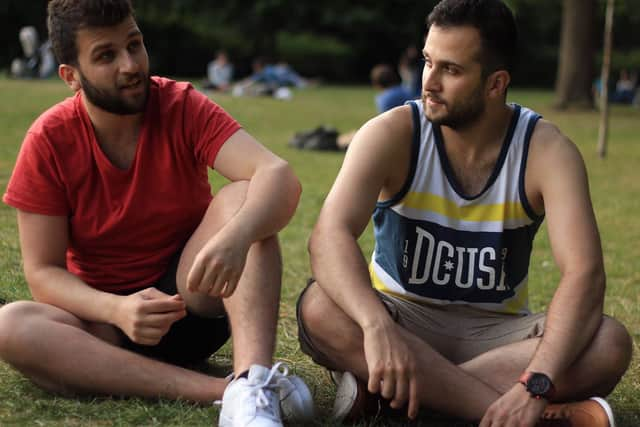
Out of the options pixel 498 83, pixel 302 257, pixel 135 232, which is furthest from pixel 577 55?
pixel 135 232

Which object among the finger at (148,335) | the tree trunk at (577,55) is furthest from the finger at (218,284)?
the tree trunk at (577,55)

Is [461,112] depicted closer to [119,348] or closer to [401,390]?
[401,390]

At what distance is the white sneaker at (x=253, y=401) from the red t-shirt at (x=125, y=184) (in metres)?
0.75

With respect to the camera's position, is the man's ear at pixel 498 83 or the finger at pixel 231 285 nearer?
the finger at pixel 231 285

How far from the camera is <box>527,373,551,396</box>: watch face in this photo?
3.22 m

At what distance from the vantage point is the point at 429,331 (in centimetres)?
376

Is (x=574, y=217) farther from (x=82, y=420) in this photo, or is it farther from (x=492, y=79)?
(x=82, y=420)

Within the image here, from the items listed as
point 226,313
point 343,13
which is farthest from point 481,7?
point 343,13

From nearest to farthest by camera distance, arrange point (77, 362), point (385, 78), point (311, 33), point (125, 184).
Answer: point (77, 362) < point (125, 184) < point (385, 78) < point (311, 33)

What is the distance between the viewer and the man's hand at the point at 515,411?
10.5 feet

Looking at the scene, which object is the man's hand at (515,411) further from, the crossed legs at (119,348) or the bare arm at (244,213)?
the bare arm at (244,213)

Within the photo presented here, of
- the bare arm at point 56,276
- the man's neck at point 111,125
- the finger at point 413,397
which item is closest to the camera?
the finger at point 413,397

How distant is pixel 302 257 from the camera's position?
6859 millimetres

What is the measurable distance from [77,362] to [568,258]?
1.72 metres
